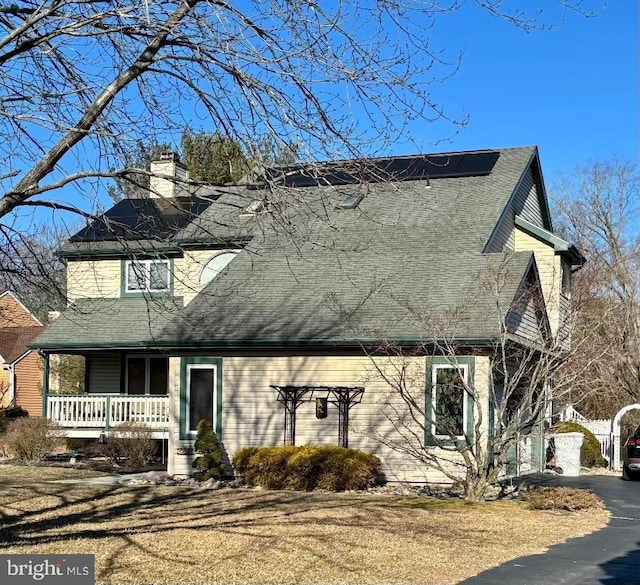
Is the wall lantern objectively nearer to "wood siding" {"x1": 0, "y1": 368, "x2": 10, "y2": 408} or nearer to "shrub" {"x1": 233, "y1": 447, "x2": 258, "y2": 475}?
"shrub" {"x1": 233, "y1": 447, "x2": 258, "y2": 475}

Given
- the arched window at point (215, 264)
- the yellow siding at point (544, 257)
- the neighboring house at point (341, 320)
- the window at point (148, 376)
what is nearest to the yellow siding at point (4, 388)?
the window at point (148, 376)

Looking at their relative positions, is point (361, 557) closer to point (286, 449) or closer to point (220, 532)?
point (220, 532)

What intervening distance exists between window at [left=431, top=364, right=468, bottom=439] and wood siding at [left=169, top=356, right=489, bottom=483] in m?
0.29

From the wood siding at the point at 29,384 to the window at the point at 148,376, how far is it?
18013mm

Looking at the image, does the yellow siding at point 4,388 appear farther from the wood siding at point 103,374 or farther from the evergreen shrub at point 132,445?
the evergreen shrub at point 132,445

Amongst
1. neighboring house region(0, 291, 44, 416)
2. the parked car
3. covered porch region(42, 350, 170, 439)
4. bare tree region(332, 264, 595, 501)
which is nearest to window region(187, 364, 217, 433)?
covered porch region(42, 350, 170, 439)

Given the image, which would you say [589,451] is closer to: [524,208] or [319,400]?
[524,208]

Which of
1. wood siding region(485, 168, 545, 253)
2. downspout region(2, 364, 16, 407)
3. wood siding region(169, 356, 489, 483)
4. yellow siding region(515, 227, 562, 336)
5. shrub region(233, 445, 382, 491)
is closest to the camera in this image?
shrub region(233, 445, 382, 491)

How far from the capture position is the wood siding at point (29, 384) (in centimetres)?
4294

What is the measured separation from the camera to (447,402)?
1855 centimetres

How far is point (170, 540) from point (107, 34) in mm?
5611

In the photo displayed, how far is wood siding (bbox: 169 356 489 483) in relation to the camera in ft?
61.4

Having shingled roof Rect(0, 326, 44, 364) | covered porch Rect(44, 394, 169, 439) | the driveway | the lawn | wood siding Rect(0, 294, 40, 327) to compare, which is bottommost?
the driveway

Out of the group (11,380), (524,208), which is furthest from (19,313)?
(524,208)
